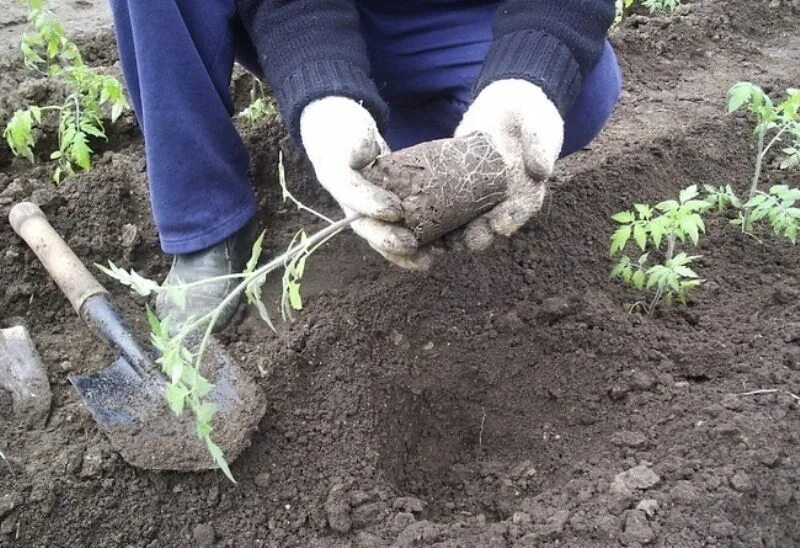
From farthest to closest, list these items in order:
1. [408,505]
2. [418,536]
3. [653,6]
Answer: [653,6], [408,505], [418,536]

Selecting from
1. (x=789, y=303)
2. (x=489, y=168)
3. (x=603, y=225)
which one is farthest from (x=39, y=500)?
(x=789, y=303)

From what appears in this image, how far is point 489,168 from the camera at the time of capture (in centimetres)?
154

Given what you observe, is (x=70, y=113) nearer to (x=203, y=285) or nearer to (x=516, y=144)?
(x=203, y=285)

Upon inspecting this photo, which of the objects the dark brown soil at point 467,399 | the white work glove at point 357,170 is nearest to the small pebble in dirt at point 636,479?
the dark brown soil at point 467,399

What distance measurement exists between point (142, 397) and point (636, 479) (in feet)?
3.84

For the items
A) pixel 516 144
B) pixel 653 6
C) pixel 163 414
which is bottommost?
pixel 653 6

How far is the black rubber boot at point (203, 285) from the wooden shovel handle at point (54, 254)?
190 millimetres

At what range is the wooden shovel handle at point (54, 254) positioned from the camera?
209 cm

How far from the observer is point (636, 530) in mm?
1475

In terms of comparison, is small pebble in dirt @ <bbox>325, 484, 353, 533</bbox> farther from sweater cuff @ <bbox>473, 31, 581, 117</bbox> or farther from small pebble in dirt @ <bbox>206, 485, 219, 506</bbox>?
sweater cuff @ <bbox>473, 31, 581, 117</bbox>

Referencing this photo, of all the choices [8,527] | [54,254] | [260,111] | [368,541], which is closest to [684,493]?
[368,541]

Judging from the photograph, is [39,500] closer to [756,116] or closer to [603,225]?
[603,225]

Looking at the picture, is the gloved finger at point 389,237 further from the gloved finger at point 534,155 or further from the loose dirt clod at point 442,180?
the gloved finger at point 534,155

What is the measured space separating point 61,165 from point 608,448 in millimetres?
2066
